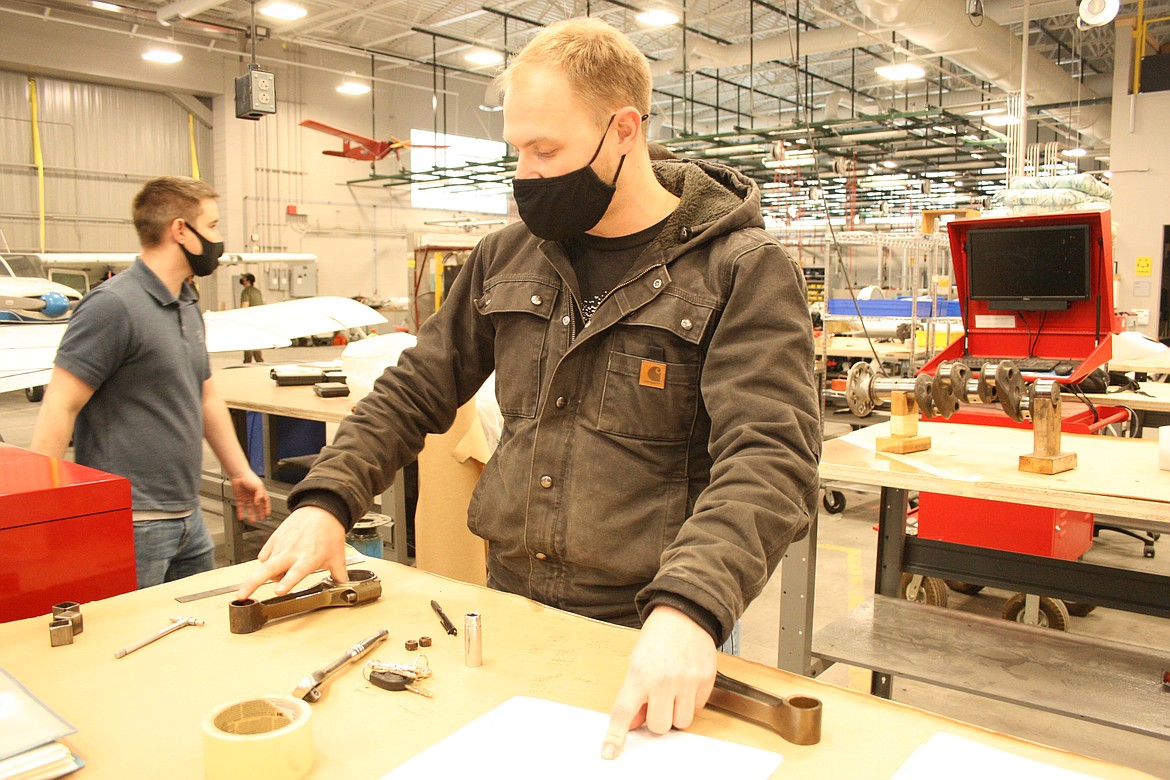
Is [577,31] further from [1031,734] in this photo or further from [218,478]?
[218,478]

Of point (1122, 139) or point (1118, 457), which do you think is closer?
point (1118, 457)

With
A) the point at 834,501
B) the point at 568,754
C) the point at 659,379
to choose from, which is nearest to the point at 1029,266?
the point at 834,501

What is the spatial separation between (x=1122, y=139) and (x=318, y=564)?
11171mm

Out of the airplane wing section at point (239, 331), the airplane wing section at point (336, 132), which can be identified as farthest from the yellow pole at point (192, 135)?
the airplane wing section at point (239, 331)

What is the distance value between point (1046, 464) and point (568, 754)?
1681mm

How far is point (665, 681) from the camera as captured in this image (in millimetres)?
901

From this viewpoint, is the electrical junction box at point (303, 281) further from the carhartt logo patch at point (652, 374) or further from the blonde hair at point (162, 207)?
the carhartt logo patch at point (652, 374)

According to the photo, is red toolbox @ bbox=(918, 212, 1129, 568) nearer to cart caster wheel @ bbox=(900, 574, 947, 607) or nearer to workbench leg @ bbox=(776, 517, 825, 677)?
cart caster wheel @ bbox=(900, 574, 947, 607)

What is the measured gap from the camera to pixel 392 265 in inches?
727

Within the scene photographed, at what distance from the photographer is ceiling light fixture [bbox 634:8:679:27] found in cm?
1030

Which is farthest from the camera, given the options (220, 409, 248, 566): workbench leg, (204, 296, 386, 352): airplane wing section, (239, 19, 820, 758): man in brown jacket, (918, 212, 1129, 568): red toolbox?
(204, 296, 386, 352): airplane wing section

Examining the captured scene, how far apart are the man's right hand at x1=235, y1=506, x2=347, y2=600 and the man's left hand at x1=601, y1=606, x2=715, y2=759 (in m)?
0.54

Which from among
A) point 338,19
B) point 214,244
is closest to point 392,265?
point 338,19

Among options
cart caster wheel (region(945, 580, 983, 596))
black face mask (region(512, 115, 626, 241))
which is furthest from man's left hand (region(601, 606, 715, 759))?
cart caster wheel (region(945, 580, 983, 596))
